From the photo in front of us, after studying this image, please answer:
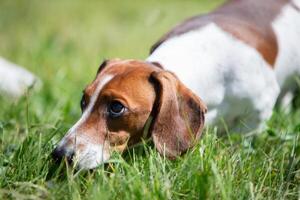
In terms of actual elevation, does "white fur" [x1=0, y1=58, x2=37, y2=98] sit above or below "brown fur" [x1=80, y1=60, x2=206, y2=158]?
below

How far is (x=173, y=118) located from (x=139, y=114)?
19 centimetres

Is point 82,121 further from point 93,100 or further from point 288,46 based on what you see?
point 288,46

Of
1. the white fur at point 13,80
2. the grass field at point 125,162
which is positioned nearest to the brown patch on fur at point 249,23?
the grass field at point 125,162

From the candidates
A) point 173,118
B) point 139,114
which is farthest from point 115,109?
point 173,118

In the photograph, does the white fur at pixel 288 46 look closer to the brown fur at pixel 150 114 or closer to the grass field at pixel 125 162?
the grass field at pixel 125 162

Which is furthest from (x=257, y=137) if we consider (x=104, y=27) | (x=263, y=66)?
(x=104, y=27)

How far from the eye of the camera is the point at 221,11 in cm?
581

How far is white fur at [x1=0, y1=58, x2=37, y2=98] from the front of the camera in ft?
21.4

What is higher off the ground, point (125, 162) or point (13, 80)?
point (125, 162)

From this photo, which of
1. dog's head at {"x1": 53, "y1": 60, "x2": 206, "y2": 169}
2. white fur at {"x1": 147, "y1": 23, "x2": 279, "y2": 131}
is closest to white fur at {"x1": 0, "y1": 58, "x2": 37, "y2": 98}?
white fur at {"x1": 147, "y1": 23, "x2": 279, "y2": 131}

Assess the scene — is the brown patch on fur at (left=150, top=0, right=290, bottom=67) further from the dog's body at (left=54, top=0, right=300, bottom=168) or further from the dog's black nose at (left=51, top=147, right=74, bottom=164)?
the dog's black nose at (left=51, top=147, right=74, bottom=164)

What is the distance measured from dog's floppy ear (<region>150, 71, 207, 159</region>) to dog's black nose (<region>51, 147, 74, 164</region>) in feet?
1.62

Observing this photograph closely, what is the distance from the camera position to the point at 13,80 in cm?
680

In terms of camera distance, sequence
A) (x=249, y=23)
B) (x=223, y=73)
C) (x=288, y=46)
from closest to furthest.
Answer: (x=223, y=73) < (x=249, y=23) < (x=288, y=46)
